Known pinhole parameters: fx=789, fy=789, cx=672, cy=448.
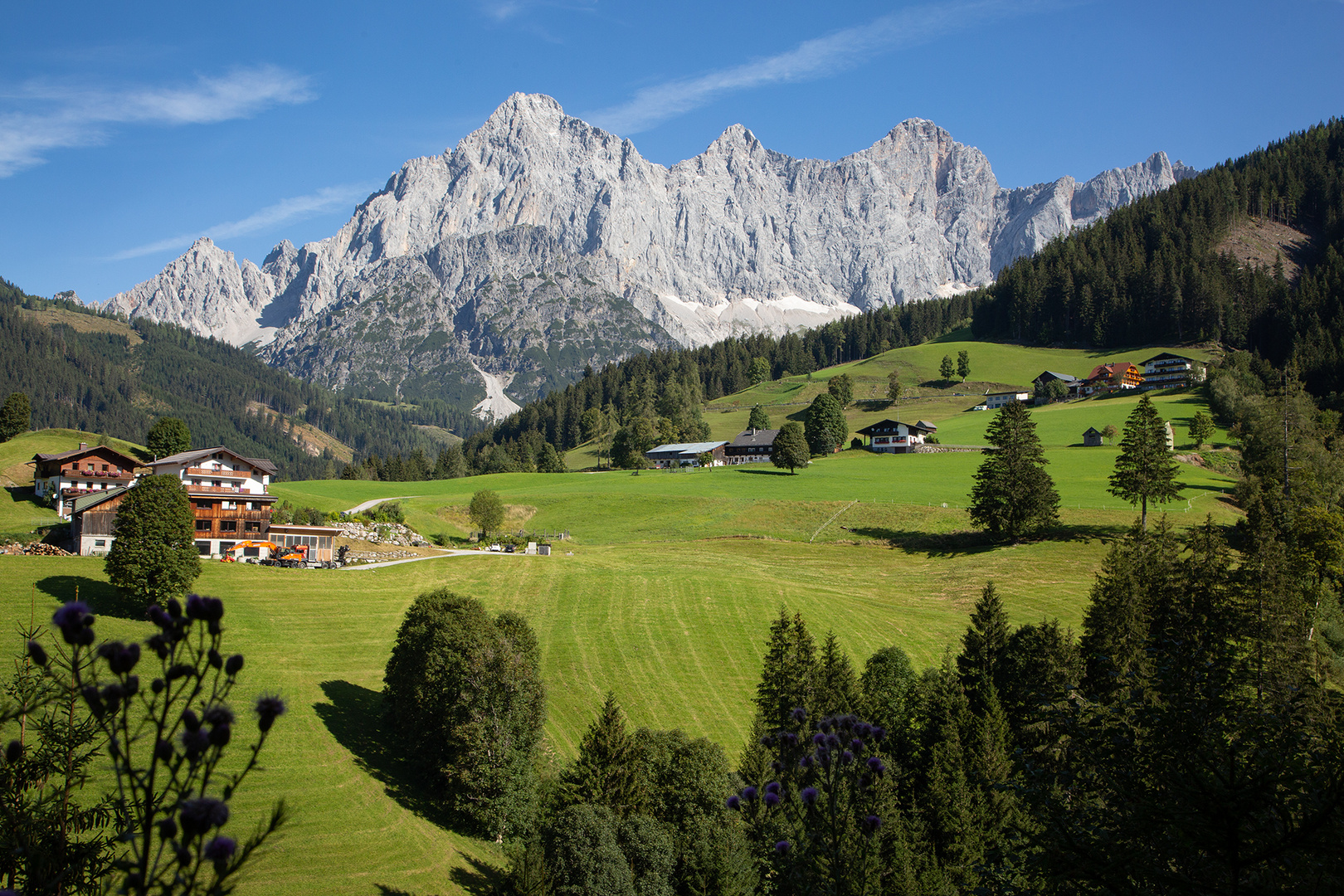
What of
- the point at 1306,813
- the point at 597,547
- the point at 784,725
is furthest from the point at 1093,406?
the point at 1306,813

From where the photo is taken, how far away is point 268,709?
5.27 metres

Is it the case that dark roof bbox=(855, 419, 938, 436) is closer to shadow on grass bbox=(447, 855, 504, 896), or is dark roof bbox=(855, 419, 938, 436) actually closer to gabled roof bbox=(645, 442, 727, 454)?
gabled roof bbox=(645, 442, 727, 454)

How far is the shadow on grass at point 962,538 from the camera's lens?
257 ft

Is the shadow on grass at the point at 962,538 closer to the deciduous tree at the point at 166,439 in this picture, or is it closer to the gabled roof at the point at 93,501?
the gabled roof at the point at 93,501

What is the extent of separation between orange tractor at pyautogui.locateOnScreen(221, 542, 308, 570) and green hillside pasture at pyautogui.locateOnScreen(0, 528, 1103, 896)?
579 centimetres

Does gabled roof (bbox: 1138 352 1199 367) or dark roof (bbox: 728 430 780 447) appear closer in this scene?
dark roof (bbox: 728 430 780 447)

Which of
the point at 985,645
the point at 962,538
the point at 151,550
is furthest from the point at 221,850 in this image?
the point at 962,538

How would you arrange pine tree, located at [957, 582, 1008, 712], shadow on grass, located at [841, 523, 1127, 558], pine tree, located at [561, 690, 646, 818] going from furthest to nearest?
shadow on grass, located at [841, 523, 1127, 558], pine tree, located at [957, 582, 1008, 712], pine tree, located at [561, 690, 646, 818]

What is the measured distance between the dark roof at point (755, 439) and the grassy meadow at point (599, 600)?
4064 centimetres

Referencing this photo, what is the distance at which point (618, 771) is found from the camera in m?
35.1

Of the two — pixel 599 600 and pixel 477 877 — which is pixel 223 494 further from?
pixel 477 877

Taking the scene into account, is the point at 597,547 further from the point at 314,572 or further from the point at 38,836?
the point at 38,836

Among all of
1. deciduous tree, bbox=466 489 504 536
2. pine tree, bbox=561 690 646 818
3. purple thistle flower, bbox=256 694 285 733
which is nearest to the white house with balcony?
deciduous tree, bbox=466 489 504 536

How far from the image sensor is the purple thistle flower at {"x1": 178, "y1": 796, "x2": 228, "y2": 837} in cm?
454
